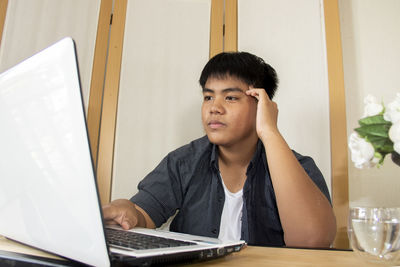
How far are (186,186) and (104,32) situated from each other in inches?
40.7

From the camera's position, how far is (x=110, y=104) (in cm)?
164

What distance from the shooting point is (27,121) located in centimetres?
37

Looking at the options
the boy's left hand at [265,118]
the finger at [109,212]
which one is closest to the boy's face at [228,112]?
the boy's left hand at [265,118]

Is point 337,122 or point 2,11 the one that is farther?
point 2,11

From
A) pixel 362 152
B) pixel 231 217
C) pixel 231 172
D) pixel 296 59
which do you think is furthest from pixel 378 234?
pixel 296 59

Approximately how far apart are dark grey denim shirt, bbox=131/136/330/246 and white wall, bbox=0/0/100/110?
0.75 metres

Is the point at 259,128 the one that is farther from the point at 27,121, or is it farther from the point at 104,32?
the point at 104,32

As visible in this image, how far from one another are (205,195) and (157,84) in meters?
0.75

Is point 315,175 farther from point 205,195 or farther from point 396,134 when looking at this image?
point 396,134

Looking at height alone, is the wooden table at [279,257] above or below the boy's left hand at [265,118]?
below

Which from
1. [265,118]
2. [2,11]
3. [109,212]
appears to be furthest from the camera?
[2,11]

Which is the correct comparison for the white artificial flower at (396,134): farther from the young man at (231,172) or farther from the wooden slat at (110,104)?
the wooden slat at (110,104)

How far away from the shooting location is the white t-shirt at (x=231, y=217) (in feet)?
3.63

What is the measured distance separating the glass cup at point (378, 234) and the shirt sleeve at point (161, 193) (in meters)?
0.73
